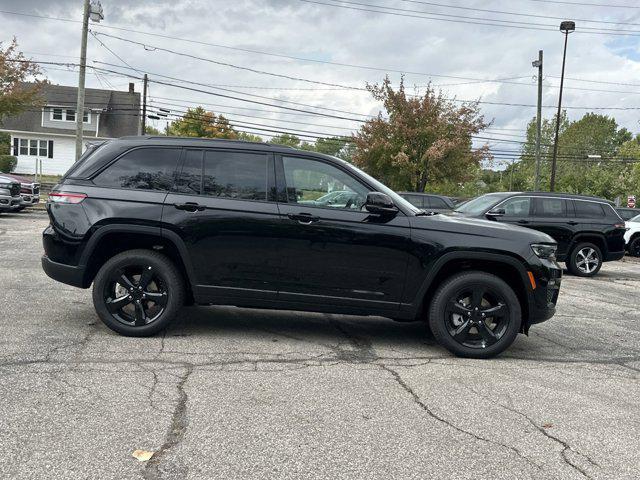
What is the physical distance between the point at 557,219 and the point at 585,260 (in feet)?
3.73

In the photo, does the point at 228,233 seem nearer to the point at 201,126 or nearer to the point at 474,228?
the point at 474,228

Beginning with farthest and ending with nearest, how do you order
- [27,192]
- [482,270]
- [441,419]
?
[27,192] < [482,270] < [441,419]

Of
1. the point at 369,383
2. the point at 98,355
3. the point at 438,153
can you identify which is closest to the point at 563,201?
the point at 369,383

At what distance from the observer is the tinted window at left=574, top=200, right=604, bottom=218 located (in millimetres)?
12320

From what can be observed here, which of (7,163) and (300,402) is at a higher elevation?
(7,163)

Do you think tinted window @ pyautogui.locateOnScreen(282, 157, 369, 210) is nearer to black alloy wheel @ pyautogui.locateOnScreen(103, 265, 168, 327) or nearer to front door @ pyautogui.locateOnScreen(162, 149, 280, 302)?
front door @ pyautogui.locateOnScreen(162, 149, 280, 302)

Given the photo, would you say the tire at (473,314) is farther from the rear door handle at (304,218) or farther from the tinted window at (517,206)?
the tinted window at (517,206)

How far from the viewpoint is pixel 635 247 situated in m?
17.8

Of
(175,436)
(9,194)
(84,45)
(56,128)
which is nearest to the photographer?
(175,436)

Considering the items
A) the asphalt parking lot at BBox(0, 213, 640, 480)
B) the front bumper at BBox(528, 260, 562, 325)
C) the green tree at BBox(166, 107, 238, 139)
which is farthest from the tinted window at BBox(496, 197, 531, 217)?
the green tree at BBox(166, 107, 238, 139)

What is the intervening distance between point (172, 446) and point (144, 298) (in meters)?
2.31

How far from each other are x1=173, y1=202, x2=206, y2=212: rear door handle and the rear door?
8.83 metres

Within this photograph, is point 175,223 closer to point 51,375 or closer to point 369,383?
point 51,375

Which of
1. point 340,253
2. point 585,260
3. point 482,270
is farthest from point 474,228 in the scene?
point 585,260
